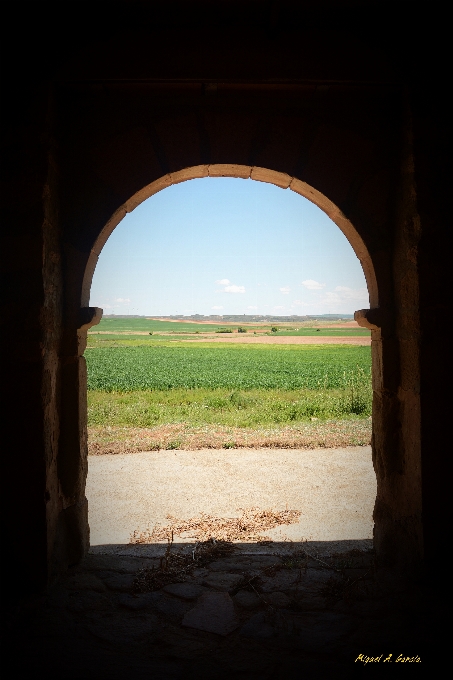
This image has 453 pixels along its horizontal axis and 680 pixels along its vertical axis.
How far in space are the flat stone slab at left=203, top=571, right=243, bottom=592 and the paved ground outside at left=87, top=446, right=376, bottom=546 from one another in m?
1.48

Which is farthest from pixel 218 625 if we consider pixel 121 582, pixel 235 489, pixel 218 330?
pixel 218 330

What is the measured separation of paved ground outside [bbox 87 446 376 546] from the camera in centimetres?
468

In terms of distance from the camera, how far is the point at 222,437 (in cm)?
833

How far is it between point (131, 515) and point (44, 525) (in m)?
2.75

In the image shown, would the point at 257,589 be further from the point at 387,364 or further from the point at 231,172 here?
the point at 231,172

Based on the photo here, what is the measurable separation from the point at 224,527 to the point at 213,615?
220 centimetres

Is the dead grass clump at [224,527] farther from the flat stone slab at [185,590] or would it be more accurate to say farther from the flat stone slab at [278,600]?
the flat stone slab at [278,600]

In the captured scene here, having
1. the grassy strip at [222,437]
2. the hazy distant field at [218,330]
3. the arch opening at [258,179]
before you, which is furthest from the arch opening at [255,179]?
the hazy distant field at [218,330]

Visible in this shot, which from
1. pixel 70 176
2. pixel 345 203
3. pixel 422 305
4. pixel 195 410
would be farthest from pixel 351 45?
pixel 195 410

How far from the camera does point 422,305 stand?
2.47 meters

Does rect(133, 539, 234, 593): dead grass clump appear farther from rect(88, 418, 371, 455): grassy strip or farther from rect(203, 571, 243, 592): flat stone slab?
rect(88, 418, 371, 455): grassy strip

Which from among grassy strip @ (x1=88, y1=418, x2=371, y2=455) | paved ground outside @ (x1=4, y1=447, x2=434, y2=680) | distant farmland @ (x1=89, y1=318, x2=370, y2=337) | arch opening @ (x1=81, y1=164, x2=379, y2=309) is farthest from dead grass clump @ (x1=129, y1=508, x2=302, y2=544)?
distant farmland @ (x1=89, y1=318, x2=370, y2=337)

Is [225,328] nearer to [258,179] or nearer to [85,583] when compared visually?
[258,179]

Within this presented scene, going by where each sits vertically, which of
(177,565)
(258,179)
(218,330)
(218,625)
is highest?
(258,179)
